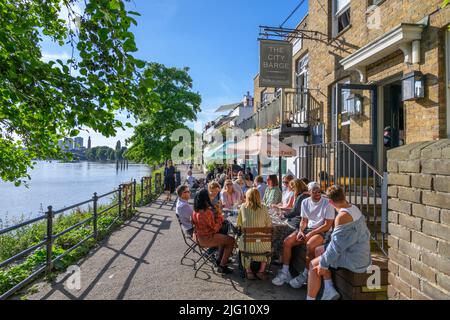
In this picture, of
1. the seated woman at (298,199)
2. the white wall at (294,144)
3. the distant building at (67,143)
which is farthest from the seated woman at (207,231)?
the white wall at (294,144)

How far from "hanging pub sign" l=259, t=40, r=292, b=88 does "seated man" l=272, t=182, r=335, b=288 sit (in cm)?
637

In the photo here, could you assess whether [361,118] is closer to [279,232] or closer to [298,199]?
[298,199]

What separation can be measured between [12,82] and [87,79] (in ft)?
3.28

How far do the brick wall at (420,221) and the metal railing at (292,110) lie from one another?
28.7 feet

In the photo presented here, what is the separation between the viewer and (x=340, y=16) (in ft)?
33.6

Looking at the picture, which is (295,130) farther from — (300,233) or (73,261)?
(73,261)

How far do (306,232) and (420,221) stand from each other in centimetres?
308

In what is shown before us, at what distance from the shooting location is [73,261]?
6.14 metres

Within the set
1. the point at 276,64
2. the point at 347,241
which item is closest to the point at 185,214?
the point at 347,241

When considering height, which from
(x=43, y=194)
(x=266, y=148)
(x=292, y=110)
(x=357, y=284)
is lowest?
(x=43, y=194)

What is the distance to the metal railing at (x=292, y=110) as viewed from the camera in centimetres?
1112

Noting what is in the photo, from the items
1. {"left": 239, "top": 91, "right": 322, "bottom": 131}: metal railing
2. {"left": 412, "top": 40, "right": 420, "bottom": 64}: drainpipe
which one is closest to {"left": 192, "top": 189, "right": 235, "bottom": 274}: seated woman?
{"left": 412, "top": 40, "right": 420, "bottom": 64}: drainpipe

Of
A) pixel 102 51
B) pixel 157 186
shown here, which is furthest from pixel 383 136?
pixel 157 186

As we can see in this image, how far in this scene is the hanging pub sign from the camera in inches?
420
